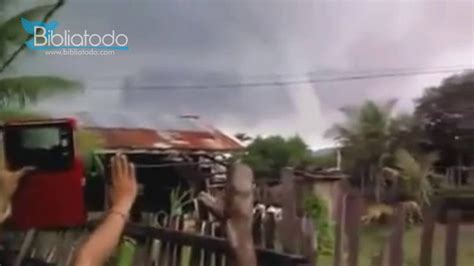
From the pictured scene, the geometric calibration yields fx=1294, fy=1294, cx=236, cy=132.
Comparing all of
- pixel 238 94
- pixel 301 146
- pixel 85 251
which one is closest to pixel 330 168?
pixel 301 146

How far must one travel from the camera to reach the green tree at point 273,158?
415 centimetres

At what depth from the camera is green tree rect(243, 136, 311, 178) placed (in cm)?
415

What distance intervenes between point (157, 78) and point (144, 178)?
33 cm

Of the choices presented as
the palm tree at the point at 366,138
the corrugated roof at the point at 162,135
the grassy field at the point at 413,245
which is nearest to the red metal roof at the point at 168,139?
the corrugated roof at the point at 162,135

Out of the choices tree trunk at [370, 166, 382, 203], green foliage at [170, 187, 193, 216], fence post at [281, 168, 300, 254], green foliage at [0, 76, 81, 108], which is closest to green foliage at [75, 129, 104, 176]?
green foliage at [0, 76, 81, 108]

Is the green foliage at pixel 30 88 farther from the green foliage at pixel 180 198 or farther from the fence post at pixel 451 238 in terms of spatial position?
the fence post at pixel 451 238

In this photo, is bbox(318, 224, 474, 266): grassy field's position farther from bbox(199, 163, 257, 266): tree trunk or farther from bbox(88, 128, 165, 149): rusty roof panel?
bbox(88, 128, 165, 149): rusty roof panel

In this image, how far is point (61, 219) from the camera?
4.19m

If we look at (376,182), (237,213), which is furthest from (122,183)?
(376,182)

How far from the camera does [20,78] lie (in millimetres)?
4172

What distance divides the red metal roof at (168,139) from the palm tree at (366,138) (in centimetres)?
34

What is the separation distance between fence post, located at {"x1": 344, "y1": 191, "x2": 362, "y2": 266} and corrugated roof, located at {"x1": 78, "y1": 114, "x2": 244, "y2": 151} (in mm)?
395

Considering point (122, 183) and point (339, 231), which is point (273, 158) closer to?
point (339, 231)

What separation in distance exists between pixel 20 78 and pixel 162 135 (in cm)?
50
